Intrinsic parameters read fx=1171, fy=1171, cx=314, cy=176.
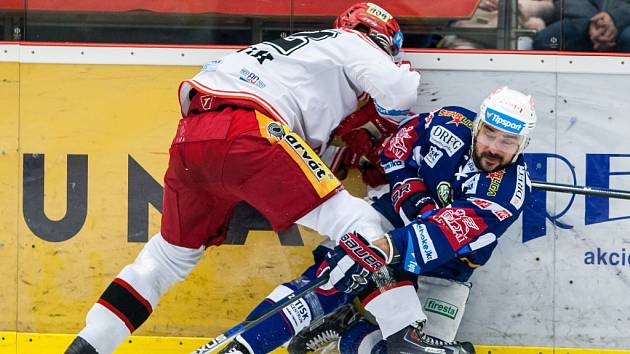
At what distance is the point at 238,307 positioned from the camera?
154 inches

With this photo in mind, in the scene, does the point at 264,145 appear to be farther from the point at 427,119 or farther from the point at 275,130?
the point at 427,119

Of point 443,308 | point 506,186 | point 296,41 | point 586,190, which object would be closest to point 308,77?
point 296,41

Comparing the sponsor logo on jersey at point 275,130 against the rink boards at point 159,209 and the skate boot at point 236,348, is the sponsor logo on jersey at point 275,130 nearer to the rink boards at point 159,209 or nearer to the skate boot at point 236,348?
the rink boards at point 159,209

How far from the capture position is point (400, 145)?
362 cm

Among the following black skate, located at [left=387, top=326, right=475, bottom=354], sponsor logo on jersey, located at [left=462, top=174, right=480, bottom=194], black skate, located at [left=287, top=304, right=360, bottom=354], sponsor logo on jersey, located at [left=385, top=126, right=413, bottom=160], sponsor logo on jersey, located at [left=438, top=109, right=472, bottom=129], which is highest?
sponsor logo on jersey, located at [left=438, top=109, right=472, bottom=129]

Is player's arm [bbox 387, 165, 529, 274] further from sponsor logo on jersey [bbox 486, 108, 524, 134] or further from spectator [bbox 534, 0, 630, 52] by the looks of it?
spectator [bbox 534, 0, 630, 52]

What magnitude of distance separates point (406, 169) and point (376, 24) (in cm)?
46

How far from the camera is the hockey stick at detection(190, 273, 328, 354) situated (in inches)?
138

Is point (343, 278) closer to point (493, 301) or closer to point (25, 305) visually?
point (493, 301)

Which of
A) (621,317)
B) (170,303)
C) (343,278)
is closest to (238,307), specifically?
(170,303)

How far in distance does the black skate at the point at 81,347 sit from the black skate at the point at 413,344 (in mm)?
906

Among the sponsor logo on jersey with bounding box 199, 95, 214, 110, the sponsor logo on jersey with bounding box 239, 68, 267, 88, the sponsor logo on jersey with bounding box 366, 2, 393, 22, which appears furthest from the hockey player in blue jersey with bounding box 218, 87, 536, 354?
the sponsor logo on jersey with bounding box 199, 95, 214, 110

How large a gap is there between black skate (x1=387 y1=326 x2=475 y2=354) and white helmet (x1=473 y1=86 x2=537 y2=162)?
592 millimetres

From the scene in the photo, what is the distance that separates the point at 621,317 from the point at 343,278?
3.31 feet
